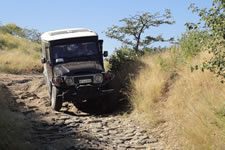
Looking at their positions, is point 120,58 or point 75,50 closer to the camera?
point 75,50

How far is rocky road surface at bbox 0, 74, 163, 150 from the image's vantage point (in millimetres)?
6258

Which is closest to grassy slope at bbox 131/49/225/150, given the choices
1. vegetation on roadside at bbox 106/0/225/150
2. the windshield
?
vegetation on roadside at bbox 106/0/225/150

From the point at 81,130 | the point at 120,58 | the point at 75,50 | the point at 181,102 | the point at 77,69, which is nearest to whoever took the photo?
the point at 81,130

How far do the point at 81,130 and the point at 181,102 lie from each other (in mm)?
2455

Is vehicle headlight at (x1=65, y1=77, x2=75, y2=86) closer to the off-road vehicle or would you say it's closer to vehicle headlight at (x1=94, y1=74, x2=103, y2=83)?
the off-road vehicle

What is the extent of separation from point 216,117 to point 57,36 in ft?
17.7

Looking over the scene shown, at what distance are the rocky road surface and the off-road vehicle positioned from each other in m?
0.52

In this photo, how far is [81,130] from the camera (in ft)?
23.7

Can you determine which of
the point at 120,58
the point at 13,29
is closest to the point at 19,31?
the point at 13,29

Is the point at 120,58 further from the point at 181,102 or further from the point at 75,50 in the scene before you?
the point at 181,102

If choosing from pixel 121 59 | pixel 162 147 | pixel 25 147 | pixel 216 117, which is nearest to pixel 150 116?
pixel 162 147

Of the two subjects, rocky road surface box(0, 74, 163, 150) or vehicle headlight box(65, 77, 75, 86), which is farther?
vehicle headlight box(65, 77, 75, 86)

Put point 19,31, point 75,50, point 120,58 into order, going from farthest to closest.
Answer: point 19,31
point 120,58
point 75,50

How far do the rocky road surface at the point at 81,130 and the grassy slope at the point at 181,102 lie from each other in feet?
1.64
